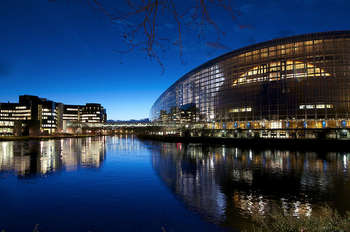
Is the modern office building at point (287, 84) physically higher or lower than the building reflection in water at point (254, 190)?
higher

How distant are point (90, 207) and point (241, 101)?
85.7 m

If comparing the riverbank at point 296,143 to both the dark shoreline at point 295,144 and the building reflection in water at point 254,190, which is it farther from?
the building reflection in water at point 254,190

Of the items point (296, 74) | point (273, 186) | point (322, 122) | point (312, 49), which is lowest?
point (273, 186)

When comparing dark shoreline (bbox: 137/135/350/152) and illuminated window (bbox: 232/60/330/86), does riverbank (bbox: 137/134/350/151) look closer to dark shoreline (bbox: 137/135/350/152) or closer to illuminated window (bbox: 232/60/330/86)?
dark shoreline (bbox: 137/135/350/152)

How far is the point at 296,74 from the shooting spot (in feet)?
275

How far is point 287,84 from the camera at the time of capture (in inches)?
3329

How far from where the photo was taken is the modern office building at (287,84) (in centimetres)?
7900

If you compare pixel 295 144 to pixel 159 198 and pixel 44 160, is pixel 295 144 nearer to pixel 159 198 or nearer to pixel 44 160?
pixel 159 198

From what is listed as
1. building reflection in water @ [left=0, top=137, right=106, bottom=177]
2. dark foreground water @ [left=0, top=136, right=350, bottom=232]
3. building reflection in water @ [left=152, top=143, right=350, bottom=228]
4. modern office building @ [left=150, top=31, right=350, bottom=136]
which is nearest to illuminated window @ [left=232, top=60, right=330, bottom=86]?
modern office building @ [left=150, top=31, right=350, bottom=136]

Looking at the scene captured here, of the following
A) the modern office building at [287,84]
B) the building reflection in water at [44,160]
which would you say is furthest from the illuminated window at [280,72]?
the building reflection in water at [44,160]

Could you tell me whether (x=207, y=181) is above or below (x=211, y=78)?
below

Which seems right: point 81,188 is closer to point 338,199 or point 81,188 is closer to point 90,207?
point 90,207

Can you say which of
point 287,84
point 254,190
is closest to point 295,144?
point 287,84

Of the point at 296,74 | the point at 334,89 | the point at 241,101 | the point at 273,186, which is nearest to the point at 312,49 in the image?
the point at 296,74
